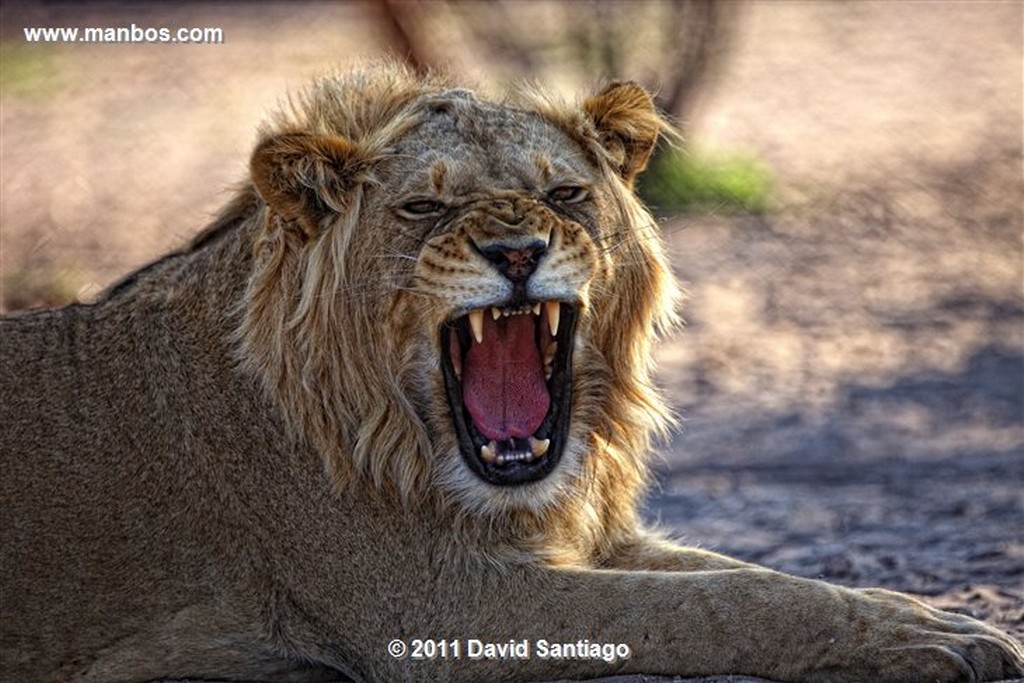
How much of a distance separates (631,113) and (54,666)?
212cm

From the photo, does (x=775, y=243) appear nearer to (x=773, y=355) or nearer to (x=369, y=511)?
(x=773, y=355)

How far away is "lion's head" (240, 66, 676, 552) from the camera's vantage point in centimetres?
509

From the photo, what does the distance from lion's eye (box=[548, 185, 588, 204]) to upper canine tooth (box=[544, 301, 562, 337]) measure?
27 cm

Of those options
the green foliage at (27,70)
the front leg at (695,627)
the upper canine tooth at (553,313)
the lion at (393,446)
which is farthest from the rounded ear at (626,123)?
the green foliage at (27,70)

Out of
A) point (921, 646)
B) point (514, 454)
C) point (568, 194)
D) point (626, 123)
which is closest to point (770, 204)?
point (626, 123)

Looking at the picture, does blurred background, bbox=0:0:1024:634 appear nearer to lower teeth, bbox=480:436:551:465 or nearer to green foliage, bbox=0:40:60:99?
green foliage, bbox=0:40:60:99

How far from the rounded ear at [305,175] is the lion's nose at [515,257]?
20.3 inches

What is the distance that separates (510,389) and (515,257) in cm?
49

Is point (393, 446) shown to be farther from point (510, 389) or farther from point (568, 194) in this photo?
point (568, 194)

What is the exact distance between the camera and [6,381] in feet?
18.0

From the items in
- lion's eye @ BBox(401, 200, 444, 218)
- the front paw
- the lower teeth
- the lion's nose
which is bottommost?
the front paw

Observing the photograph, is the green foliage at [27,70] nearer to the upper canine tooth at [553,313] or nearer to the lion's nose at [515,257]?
the upper canine tooth at [553,313]

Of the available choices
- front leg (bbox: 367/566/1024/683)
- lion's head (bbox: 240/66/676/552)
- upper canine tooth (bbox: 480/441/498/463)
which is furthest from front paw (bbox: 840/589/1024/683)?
upper canine tooth (bbox: 480/441/498/463)

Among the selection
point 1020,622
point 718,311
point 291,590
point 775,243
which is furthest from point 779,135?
point 291,590
